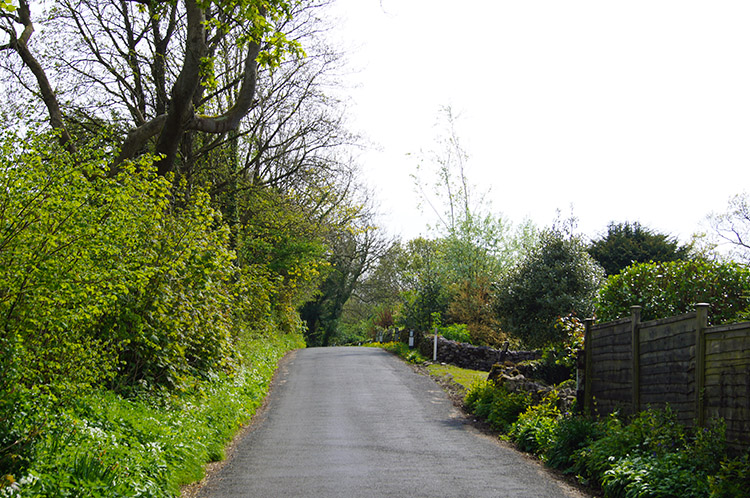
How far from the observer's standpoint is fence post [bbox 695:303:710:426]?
24.0ft

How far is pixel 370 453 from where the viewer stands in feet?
31.3

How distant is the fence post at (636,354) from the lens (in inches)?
355

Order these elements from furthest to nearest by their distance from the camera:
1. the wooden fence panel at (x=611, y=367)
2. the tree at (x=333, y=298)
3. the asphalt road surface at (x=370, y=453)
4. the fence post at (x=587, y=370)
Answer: the tree at (x=333, y=298), the fence post at (x=587, y=370), the wooden fence panel at (x=611, y=367), the asphalt road surface at (x=370, y=453)

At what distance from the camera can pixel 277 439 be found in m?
10.6

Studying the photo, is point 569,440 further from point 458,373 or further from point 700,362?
point 458,373

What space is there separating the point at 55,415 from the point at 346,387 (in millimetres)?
11238

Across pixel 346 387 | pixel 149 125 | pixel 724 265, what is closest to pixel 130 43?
pixel 149 125

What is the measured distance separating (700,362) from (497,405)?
549 centimetres

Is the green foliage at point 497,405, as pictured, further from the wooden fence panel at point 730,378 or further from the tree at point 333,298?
the tree at point 333,298

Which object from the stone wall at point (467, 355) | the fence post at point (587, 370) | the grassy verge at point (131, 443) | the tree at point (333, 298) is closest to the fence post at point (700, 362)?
the fence post at point (587, 370)

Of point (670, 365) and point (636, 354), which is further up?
point (636, 354)

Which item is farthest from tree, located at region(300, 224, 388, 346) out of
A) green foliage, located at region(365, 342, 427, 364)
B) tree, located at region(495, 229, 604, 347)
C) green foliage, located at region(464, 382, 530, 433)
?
green foliage, located at region(464, 382, 530, 433)

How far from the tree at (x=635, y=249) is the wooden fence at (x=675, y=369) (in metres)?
22.6

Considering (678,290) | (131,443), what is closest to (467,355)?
(678,290)
